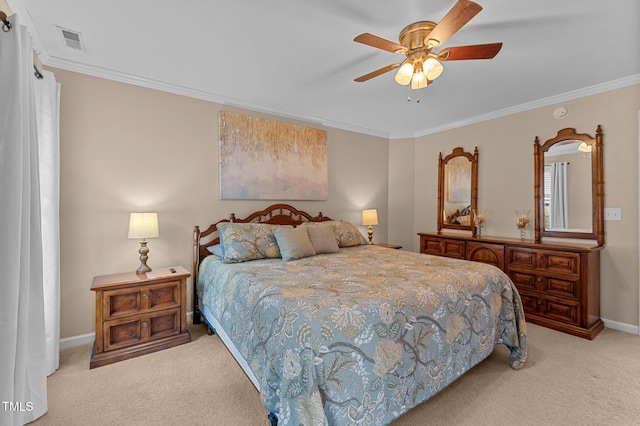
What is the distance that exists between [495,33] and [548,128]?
2003 millimetres

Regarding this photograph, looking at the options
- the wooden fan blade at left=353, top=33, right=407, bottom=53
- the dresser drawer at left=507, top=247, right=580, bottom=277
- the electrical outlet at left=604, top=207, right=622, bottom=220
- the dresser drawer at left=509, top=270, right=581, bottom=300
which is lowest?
the dresser drawer at left=509, top=270, right=581, bottom=300

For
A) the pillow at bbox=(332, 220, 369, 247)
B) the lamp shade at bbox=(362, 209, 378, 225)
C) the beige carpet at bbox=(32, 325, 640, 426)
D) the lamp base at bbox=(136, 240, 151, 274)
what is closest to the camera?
the beige carpet at bbox=(32, 325, 640, 426)

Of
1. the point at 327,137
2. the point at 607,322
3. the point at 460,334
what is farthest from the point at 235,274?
the point at 607,322

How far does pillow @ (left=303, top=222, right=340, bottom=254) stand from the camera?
126 inches

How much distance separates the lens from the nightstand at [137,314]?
230 centimetres

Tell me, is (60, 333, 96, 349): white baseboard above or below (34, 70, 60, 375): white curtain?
below

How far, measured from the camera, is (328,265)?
8.52ft

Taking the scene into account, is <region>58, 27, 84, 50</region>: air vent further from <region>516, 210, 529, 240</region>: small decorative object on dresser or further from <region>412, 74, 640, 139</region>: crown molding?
<region>516, 210, 529, 240</region>: small decorative object on dresser

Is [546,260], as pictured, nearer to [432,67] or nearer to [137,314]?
[432,67]

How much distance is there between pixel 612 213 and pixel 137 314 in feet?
15.9

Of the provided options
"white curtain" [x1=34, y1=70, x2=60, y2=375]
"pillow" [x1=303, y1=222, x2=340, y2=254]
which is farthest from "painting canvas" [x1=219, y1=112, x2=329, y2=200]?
"white curtain" [x1=34, y1=70, x2=60, y2=375]

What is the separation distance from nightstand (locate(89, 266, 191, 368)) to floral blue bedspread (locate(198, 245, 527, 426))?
0.41 metres

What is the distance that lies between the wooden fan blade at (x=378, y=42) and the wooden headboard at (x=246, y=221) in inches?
91.7

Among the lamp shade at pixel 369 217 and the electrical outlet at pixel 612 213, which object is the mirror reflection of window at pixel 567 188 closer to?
the electrical outlet at pixel 612 213
